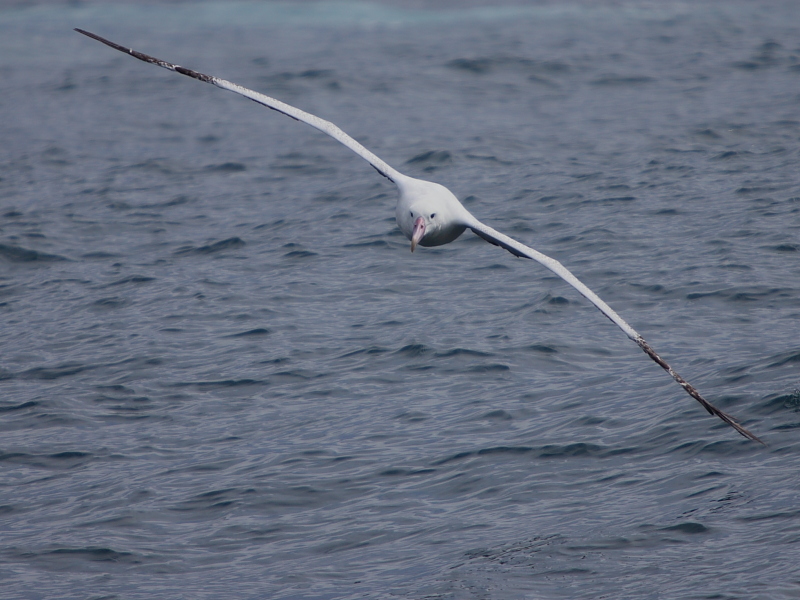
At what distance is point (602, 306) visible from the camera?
997 cm

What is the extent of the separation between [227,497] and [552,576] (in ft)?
11.5

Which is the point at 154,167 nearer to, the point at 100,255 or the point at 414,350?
the point at 100,255

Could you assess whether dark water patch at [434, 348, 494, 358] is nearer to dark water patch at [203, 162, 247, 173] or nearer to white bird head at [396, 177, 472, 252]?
white bird head at [396, 177, 472, 252]

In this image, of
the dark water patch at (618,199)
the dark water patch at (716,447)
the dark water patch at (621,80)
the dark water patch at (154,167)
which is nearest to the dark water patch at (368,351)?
the dark water patch at (716,447)

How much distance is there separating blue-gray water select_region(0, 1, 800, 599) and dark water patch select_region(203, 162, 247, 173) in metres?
0.18

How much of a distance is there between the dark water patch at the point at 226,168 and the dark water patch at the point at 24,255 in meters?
5.35

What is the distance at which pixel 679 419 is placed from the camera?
11.4 metres

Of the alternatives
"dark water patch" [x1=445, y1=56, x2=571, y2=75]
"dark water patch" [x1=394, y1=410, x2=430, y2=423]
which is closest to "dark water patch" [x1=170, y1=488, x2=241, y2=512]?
"dark water patch" [x1=394, y1=410, x2=430, y2=423]

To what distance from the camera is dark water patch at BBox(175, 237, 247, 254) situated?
1762 cm

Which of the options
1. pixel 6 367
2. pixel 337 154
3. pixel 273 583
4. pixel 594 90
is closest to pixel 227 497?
pixel 273 583

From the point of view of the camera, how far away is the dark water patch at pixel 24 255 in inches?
700

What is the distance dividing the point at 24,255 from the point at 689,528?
1254 cm

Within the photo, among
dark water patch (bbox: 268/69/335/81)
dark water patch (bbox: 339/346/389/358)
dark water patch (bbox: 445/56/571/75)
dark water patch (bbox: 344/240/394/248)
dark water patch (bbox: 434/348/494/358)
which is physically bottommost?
dark water patch (bbox: 339/346/389/358)

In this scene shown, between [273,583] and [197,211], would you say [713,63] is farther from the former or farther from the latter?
[273,583]
